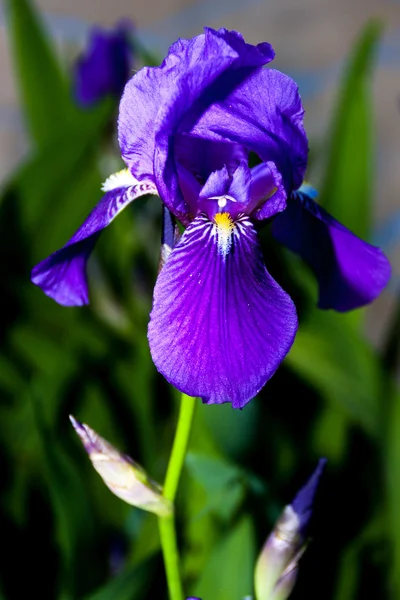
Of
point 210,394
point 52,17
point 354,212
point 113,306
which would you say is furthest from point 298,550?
point 52,17

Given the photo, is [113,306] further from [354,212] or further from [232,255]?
[232,255]

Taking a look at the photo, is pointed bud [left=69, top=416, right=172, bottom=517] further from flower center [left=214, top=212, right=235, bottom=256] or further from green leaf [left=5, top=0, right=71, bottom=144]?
green leaf [left=5, top=0, right=71, bottom=144]

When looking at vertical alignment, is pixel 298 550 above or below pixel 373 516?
above

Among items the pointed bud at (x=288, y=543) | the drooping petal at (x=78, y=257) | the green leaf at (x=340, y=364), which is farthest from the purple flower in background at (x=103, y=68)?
the pointed bud at (x=288, y=543)

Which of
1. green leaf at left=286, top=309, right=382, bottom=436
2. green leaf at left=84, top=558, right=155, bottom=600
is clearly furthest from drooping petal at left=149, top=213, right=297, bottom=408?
green leaf at left=286, top=309, right=382, bottom=436

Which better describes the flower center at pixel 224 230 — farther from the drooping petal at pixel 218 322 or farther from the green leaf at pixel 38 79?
the green leaf at pixel 38 79

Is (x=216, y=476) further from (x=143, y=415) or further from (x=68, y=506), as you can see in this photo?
(x=143, y=415)

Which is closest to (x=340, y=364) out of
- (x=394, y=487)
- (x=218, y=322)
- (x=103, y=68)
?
(x=394, y=487)

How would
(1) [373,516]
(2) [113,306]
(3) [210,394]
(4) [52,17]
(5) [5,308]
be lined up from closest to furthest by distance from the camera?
(3) [210,394]
(1) [373,516]
(5) [5,308]
(2) [113,306]
(4) [52,17]
